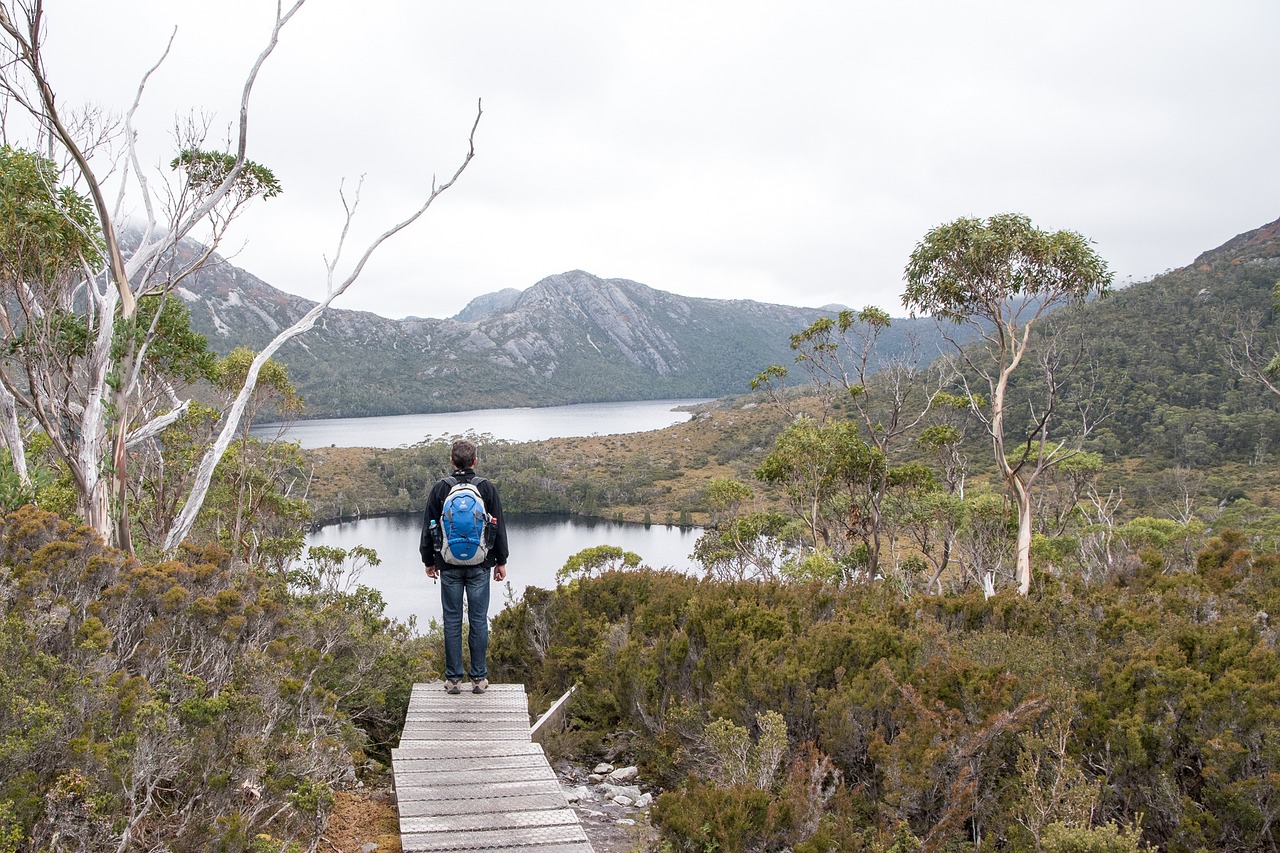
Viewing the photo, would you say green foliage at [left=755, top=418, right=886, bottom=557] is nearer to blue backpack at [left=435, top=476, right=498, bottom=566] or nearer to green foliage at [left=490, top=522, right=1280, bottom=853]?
green foliage at [left=490, top=522, right=1280, bottom=853]

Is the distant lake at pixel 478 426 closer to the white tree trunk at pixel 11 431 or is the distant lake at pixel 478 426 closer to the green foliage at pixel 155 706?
the white tree trunk at pixel 11 431

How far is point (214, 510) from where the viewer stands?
1513cm

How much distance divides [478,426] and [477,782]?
125690 millimetres

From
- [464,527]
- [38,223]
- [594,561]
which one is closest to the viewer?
[464,527]

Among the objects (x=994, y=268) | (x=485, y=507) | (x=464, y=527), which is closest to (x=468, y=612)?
(x=464, y=527)

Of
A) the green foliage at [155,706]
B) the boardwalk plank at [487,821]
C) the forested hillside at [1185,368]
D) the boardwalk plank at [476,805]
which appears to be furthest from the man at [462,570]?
the forested hillside at [1185,368]

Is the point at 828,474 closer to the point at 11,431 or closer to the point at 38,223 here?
the point at 11,431

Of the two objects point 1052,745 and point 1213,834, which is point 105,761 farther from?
point 1213,834

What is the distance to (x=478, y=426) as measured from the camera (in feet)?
416

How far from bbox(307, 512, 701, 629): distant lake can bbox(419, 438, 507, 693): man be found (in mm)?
24519

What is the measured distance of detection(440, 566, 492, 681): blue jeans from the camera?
16.6ft

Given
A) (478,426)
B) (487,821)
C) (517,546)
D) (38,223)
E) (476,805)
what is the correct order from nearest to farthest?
(487,821), (476,805), (38,223), (517,546), (478,426)

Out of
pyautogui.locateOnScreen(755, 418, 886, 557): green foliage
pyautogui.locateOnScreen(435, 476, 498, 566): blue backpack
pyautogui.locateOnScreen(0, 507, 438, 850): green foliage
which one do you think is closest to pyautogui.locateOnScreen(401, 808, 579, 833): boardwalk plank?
pyautogui.locateOnScreen(0, 507, 438, 850): green foliage

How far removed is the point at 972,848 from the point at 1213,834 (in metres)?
0.96
